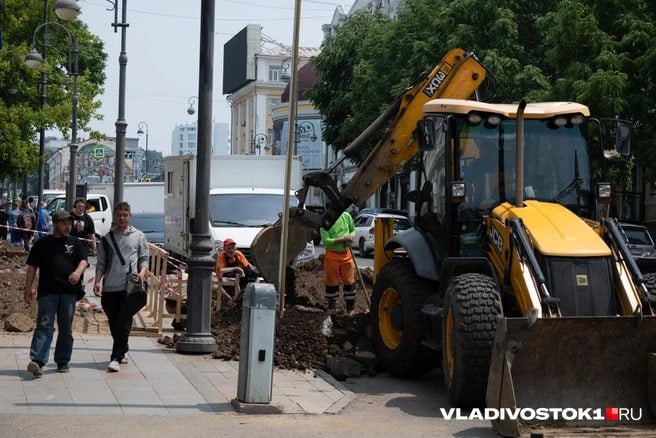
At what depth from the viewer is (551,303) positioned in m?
9.41

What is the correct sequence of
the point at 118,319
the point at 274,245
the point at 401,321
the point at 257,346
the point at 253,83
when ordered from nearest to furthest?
the point at 257,346 < the point at 118,319 < the point at 401,321 < the point at 274,245 < the point at 253,83

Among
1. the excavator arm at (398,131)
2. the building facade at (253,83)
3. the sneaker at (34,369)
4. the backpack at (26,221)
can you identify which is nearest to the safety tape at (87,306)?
the excavator arm at (398,131)

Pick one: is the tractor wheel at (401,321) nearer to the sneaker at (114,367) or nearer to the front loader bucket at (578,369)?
the front loader bucket at (578,369)

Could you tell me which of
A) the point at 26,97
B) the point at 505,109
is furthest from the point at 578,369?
the point at 26,97

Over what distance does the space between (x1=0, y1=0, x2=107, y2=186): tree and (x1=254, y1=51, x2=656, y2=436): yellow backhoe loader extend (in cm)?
2743

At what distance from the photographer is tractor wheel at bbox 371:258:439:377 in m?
11.4

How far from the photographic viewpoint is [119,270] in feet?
38.3

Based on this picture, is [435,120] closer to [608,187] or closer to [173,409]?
[608,187]

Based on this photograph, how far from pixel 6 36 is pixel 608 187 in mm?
31833

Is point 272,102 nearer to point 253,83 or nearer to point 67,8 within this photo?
point 253,83

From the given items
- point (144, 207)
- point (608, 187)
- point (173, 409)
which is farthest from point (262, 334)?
point (144, 207)

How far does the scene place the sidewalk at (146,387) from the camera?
9.63 metres

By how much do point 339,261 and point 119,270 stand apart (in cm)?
491

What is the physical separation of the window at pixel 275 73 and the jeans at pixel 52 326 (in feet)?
368
